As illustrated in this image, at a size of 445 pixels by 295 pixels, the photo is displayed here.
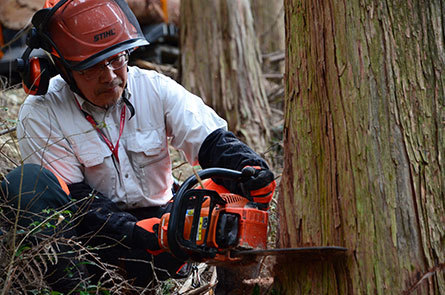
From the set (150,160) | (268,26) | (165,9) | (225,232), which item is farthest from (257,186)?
(268,26)

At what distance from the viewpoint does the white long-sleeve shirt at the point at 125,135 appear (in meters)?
3.26

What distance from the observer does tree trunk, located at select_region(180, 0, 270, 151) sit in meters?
6.57

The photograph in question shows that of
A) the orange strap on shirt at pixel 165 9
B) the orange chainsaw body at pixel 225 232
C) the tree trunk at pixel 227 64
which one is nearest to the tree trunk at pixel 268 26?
the orange strap on shirt at pixel 165 9

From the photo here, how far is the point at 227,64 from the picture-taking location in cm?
670

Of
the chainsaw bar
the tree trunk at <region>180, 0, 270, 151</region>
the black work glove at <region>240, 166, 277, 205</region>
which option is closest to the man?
the black work glove at <region>240, 166, 277, 205</region>

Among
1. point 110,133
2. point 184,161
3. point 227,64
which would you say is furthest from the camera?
point 227,64

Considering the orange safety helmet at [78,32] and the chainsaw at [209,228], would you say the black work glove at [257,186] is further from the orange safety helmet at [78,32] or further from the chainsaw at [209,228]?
the orange safety helmet at [78,32]

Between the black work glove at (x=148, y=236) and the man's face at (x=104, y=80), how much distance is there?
2.63 feet

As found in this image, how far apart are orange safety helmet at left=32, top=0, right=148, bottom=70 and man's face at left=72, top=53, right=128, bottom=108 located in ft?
0.20

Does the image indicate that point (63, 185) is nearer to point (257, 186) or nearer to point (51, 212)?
point (51, 212)

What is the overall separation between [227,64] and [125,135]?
3478 mm

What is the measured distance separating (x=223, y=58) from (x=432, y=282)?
490 cm

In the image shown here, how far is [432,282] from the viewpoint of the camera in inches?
84.0

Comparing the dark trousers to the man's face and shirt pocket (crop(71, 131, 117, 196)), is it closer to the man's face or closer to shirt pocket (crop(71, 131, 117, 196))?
shirt pocket (crop(71, 131, 117, 196))
